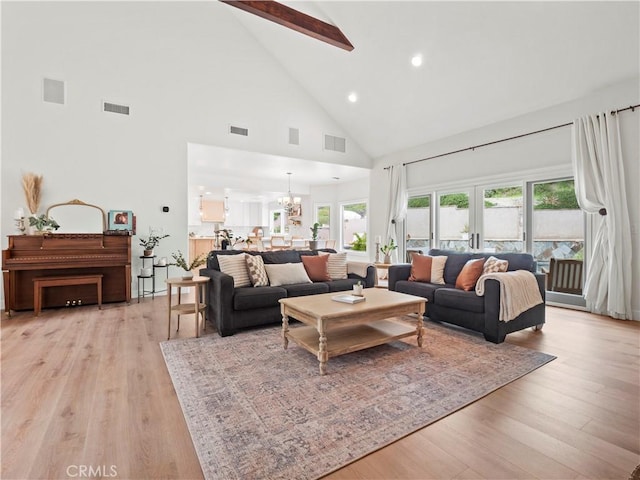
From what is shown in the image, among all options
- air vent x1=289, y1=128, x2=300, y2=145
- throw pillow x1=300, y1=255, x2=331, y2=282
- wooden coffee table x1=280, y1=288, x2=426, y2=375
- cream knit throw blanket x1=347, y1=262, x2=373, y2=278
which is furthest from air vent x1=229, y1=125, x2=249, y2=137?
wooden coffee table x1=280, y1=288, x2=426, y2=375

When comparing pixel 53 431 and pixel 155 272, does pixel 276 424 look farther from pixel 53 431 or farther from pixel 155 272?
pixel 155 272

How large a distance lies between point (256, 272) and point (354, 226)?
6569 mm

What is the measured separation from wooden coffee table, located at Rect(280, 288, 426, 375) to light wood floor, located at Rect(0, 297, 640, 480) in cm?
90

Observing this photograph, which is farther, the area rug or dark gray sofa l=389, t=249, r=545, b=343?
dark gray sofa l=389, t=249, r=545, b=343

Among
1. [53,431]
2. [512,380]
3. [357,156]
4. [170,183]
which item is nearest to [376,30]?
[357,156]

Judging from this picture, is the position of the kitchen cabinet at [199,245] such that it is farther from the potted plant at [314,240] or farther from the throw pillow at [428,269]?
the throw pillow at [428,269]

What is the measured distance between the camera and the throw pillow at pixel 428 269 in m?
4.25

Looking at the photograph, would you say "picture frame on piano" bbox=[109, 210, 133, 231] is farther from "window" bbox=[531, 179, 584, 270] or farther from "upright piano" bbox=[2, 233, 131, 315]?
"window" bbox=[531, 179, 584, 270]

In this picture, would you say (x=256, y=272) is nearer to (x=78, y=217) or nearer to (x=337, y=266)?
(x=337, y=266)

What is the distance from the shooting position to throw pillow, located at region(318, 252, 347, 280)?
4.58 meters

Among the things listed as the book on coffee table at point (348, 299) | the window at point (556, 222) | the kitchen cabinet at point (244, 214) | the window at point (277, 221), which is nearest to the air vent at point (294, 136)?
the window at point (556, 222)

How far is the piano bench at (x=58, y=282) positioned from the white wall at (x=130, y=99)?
1.01m

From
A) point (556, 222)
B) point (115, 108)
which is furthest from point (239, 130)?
point (556, 222)

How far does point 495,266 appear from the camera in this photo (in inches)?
146
